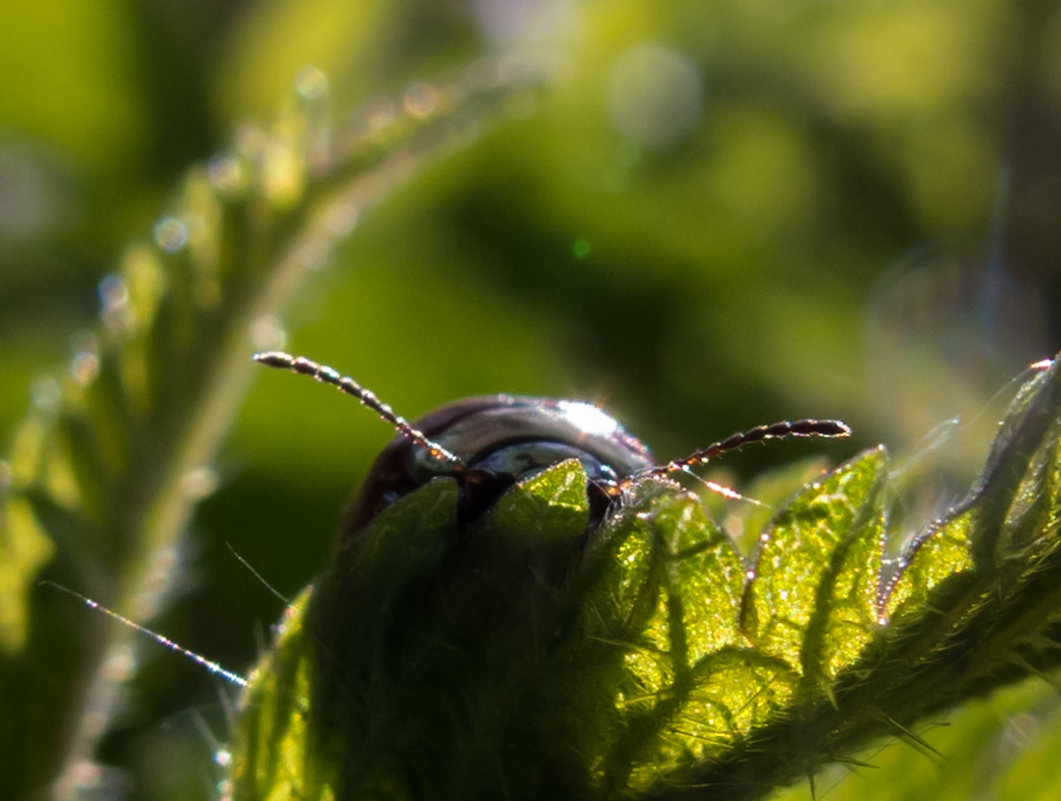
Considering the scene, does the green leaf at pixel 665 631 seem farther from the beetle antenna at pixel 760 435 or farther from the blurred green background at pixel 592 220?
the blurred green background at pixel 592 220

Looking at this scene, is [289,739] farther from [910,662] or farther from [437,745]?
[910,662]

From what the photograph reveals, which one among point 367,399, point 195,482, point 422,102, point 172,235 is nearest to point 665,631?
point 367,399

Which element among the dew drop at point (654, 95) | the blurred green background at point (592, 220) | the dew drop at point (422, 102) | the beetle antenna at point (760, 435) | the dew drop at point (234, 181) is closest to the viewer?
the beetle antenna at point (760, 435)

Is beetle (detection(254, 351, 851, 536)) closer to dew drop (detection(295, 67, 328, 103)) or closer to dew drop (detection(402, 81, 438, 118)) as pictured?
dew drop (detection(295, 67, 328, 103))

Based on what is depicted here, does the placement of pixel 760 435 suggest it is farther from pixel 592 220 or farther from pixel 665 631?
pixel 592 220


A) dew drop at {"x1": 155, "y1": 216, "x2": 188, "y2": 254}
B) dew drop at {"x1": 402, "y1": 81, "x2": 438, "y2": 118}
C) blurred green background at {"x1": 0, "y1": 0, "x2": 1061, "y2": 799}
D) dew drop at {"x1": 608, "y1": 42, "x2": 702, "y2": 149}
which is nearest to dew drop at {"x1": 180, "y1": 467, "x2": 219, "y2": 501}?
dew drop at {"x1": 155, "y1": 216, "x2": 188, "y2": 254}

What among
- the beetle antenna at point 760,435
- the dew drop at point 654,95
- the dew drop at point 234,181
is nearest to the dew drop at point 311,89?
the dew drop at point 234,181
